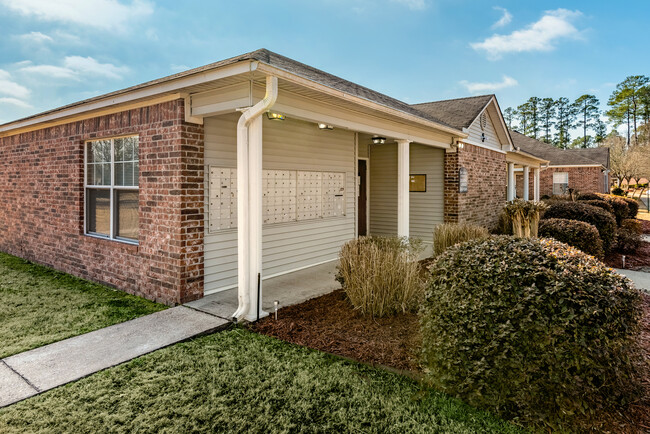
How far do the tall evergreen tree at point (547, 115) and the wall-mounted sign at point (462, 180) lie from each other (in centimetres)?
5255

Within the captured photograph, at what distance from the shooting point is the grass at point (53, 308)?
171 inches

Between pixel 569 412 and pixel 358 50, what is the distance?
17557 mm

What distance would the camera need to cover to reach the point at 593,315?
2.62 m

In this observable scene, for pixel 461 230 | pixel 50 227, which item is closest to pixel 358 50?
pixel 461 230

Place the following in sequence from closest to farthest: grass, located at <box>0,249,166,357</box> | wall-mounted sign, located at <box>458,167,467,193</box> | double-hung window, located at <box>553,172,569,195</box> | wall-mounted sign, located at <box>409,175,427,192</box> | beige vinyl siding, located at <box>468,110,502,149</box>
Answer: grass, located at <box>0,249,166,357</box> → wall-mounted sign, located at <box>458,167,467,193</box> → wall-mounted sign, located at <box>409,175,427,192</box> → beige vinyl siding, located at <box>468,110,502,149</box> → double-hung window, located at <box>553,172,569,195</box>

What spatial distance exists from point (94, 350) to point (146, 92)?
3.29 meters

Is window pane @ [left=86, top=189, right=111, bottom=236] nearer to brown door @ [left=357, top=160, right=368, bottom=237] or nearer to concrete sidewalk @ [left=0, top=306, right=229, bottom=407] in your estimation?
concrete sidewalk @ [left=0, top=306, right=229, bottom=407]

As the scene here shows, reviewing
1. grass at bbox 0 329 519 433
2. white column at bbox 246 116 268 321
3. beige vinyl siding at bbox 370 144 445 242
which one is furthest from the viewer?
beige vinyl siding at bbox 370 144 445 242

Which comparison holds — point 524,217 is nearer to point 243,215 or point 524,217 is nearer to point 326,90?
point 326,90

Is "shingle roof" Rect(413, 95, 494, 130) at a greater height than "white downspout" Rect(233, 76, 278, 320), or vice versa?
"shingle roof" Rect(413, 95, 494, 130)

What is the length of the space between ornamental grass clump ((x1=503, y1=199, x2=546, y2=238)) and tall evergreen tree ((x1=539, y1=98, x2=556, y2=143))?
51227 millimetres

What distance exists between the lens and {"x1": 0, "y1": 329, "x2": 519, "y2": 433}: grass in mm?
2719

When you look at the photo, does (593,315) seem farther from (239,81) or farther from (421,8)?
(421,8)

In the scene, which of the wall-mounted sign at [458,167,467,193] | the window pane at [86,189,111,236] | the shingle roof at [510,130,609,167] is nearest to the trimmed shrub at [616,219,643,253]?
the wall-mounted sign at [458,167,467,193]
